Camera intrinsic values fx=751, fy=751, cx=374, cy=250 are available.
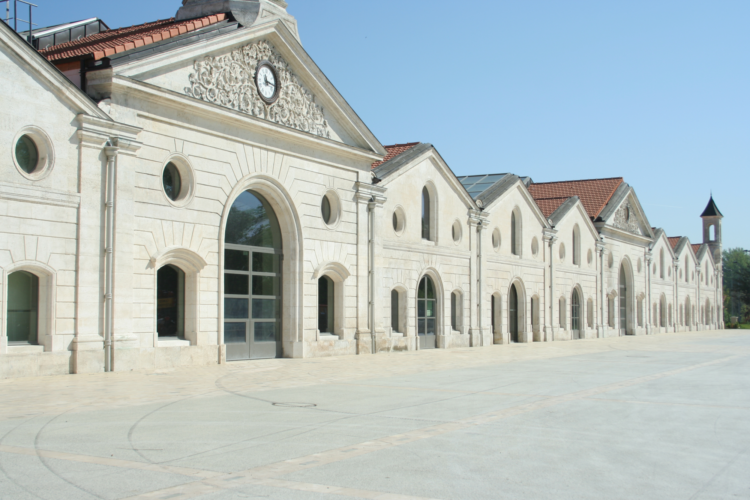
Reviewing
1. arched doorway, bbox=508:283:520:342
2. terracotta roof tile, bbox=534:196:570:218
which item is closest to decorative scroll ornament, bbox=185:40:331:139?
arched doorway, bbox=508:283:520:342

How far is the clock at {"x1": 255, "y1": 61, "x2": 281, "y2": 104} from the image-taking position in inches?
808

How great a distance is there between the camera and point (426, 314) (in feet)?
93.8

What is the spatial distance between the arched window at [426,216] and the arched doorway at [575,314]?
15.4 meters

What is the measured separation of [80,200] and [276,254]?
705cm

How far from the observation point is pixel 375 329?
25016 millimetres

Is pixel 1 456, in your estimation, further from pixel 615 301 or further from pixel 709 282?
pixel 709 282

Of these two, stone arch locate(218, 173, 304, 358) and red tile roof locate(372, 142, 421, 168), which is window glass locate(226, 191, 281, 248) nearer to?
stone arch locate(218, 173, 304, 358)

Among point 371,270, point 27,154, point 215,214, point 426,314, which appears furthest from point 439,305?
point 27,154

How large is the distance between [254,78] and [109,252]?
Result: 6.70m

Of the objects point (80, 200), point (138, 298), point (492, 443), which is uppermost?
point (80, 200)

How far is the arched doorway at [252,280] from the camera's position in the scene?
20.2 m

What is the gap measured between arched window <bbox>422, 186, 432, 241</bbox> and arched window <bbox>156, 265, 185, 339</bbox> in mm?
12088

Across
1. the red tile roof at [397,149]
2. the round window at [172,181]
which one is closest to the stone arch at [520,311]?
the red tile roof at [397,149]

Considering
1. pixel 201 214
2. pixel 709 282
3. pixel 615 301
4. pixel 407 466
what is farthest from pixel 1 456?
pixel 709 282
